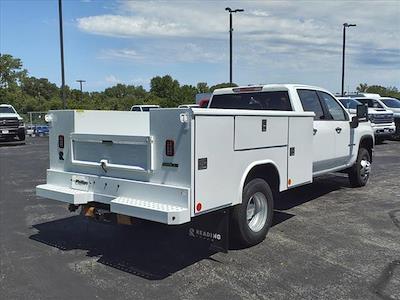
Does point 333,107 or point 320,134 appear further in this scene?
point 333,107

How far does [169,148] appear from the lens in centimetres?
474

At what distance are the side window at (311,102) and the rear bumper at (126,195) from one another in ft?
11.1

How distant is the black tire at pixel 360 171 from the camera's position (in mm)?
9523

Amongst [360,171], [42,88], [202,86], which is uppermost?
[42,88]

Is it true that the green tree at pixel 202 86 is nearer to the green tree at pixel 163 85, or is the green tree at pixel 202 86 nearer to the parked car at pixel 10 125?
the green tree at pixel 163 85

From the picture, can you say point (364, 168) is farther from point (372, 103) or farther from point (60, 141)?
point (372, 103)

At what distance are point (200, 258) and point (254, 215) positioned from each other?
949 mm

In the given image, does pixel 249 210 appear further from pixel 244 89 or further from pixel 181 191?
pixel 244 89

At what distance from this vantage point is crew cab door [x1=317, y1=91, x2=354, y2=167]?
8211 millimetres

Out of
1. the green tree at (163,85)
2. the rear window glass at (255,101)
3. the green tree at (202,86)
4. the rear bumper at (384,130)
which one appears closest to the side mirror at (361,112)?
the rear window glass at (255,101)

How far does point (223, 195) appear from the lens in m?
4.98

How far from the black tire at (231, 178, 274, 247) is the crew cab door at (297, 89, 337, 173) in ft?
6.06

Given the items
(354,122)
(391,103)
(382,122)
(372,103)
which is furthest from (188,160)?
(391,103)

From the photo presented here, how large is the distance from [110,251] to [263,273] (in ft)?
6.42
